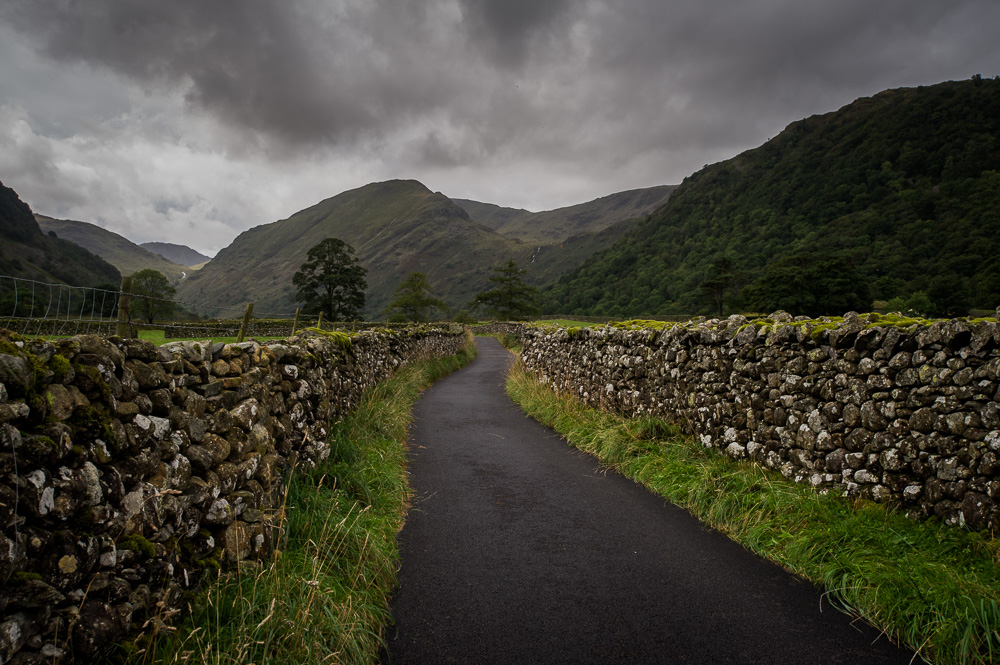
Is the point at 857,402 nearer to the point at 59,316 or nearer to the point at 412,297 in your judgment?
the point at 59,316

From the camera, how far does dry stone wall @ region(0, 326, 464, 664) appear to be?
2.01m

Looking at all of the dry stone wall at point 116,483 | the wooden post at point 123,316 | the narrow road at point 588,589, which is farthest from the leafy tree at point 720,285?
the dry stone wall at point 116,483

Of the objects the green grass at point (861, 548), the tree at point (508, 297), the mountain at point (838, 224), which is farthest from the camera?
the tree at point (508, 297)

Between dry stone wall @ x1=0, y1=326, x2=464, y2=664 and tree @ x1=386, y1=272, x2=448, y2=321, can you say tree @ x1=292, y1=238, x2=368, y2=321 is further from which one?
dry stone wall @ x1=0, y1=326, x2=464, y2=664

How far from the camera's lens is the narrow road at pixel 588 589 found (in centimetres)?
316

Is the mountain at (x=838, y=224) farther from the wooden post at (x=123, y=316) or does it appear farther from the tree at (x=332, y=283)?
the wooden post at (x=123, y=316)

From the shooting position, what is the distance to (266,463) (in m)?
4.05

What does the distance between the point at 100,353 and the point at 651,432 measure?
6.92 m

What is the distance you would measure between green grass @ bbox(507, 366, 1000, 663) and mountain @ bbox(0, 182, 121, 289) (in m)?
124

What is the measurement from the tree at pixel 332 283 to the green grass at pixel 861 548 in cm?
5240

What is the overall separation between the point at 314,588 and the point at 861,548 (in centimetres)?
441

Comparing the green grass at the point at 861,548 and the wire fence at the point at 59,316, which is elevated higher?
the wire fence at the point at 59,316

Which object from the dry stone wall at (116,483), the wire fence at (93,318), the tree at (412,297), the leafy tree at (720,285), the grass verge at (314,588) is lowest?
the grass verge at (314,588)

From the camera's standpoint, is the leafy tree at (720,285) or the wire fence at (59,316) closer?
the wire fence at (59,316)
